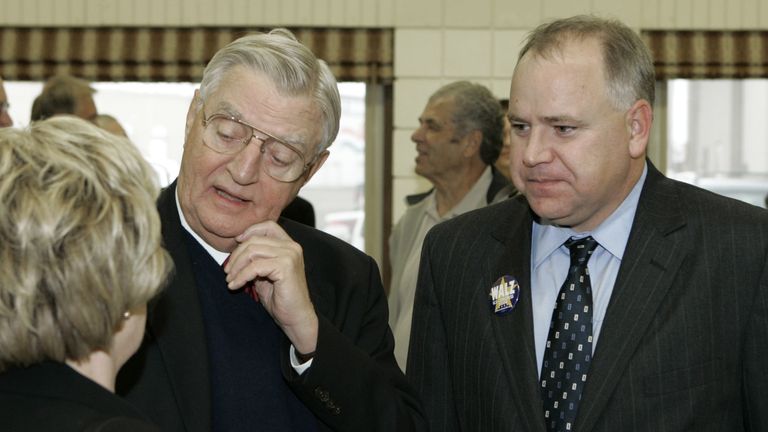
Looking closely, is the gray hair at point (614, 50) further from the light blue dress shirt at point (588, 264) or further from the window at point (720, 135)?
the window at point (720, 135)

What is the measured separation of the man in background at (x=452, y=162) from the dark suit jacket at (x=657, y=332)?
201 cm

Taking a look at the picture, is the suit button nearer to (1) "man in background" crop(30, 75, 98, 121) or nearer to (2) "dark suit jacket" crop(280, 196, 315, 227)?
(2) "dark suit jacket" crop(280, 196, 315, 227)

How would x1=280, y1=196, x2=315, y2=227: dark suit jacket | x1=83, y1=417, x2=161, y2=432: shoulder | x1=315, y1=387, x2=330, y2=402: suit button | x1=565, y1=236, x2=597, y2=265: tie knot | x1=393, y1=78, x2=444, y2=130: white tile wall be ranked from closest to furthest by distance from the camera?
x1=83, y1=417, x2=161, y2=432: shoulder → x1=315, y1=387, x2=330, y2=402: suit button → x1=565, y1=236, x2=597, y2=265: tie knot → x1=280, y1=196, x2=315, y2=227: dark suit jacket → x1=393, y1=78, x2=444, y2=130: white tile wall

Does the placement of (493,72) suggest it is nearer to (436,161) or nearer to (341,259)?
(436,161)

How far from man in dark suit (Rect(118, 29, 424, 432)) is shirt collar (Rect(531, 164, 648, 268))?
38cm

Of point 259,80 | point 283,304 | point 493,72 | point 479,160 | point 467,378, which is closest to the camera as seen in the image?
point 283,304

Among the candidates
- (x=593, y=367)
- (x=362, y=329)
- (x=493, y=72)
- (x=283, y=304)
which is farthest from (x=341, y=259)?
(x=493, y=72)

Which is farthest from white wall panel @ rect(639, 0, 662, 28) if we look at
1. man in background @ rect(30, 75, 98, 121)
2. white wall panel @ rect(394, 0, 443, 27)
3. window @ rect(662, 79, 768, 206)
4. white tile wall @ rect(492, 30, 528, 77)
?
man in background @ rect(30, 75, 98, 121)

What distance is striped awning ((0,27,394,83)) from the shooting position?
6891mm

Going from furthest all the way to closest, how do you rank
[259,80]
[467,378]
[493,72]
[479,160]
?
[493,72], [479,160], [467,378], [259,80]

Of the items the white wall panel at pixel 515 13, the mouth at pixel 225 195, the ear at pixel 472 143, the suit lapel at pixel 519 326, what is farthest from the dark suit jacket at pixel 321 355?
the white wall panel at pixel 515 13

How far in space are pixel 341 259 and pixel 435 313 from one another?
27 cm

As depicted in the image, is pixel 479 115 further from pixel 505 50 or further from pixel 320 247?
pixel 320 247

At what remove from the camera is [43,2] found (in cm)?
693
